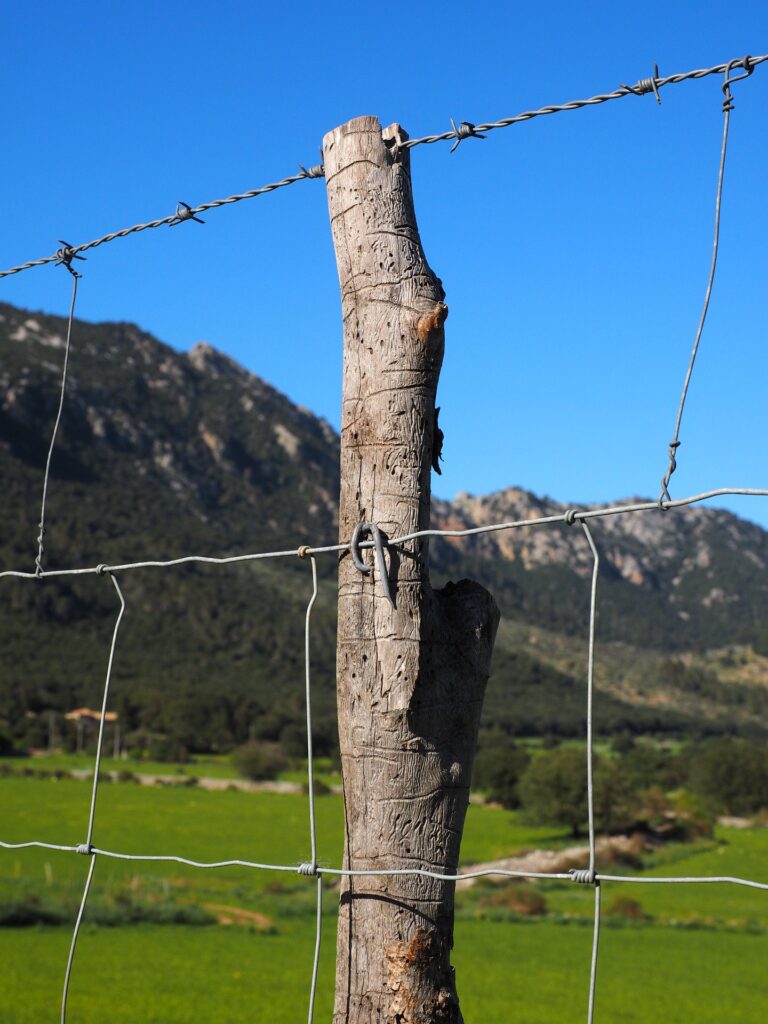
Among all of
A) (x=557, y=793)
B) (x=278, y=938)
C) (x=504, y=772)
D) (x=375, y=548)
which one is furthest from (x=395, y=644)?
(x=504, y=772)

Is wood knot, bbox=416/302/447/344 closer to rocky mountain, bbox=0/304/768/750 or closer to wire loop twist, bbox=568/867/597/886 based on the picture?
wire loop twist, bbox=568/867/597/886

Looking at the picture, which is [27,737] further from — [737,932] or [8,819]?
[737,932]

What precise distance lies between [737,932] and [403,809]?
154 ft

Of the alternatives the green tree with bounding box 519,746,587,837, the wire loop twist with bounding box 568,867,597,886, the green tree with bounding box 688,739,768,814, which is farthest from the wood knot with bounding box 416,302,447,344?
the green tree with bounding box 688,739,768,814

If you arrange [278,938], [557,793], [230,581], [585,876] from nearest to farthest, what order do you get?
[585,876]
[278,938]
[557,793]
[230,581]

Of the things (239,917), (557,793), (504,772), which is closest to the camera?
(239,917)

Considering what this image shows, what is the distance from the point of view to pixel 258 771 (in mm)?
80188

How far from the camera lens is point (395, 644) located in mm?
2748

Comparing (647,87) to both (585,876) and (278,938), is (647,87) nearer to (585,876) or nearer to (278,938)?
(585,876)

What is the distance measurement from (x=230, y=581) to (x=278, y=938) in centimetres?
8468

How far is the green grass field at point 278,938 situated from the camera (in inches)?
1082

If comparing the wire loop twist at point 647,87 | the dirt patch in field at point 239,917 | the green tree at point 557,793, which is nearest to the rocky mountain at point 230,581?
the green tree at point 557,793

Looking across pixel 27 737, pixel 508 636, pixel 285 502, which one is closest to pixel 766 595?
pixel 508 636

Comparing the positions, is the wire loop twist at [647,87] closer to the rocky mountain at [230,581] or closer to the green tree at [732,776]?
the rocky mountain at [230,581]
